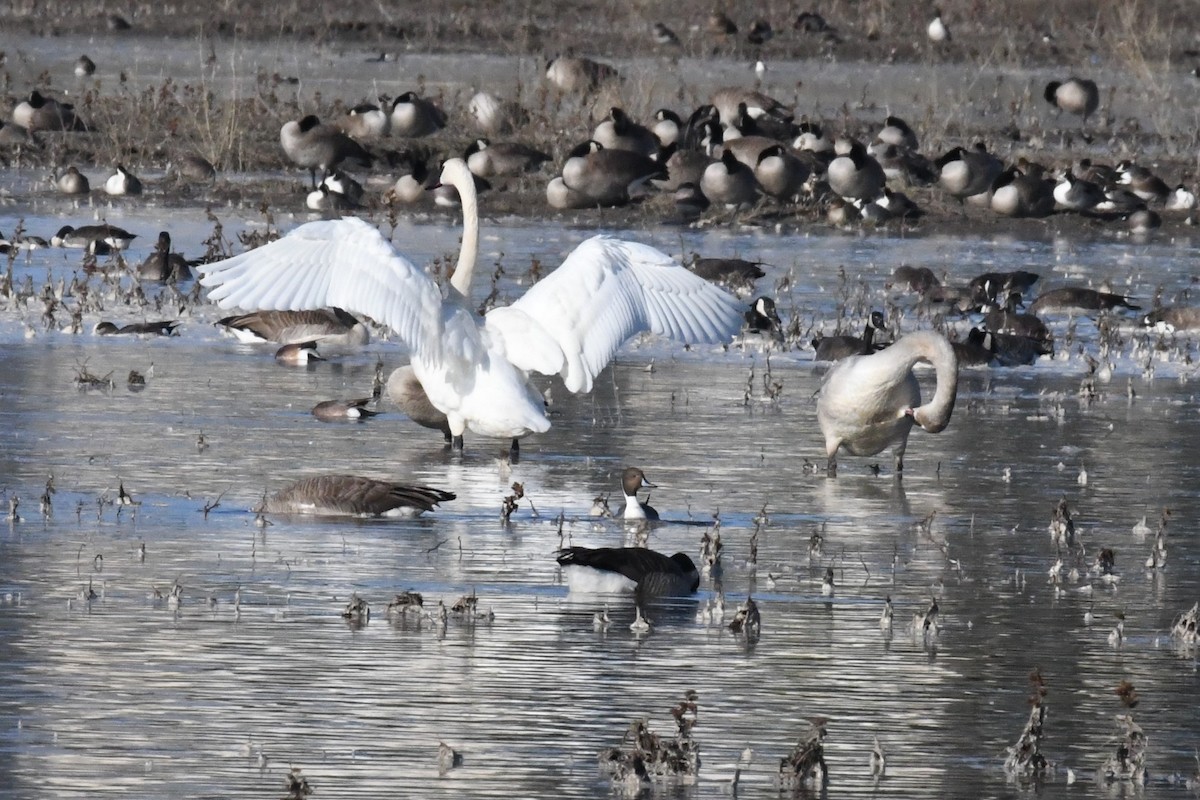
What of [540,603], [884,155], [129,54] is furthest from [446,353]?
[129,54]

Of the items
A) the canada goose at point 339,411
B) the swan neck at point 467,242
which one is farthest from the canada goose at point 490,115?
the canada goose at point 339,411

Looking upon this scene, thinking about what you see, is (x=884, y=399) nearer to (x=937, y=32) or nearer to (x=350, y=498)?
(x=350, y=498)

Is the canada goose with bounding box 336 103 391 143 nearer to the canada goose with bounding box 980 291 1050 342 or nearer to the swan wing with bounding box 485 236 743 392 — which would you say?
the canada goose with bounding box 980 291 1050 342

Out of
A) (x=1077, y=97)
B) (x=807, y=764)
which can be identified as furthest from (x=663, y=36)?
(x=807, y=764)

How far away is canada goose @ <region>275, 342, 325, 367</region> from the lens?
46.7ft

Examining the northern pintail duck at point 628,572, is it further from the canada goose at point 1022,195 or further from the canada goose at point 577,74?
the canada goose at point 577,74

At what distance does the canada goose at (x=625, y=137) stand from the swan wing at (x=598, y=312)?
13674 mm

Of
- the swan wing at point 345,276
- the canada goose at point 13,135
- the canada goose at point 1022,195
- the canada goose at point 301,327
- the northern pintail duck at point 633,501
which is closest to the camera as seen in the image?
the northern pintail duck at point 633,501

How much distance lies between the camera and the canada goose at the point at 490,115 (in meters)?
27.7

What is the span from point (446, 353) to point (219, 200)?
38.8 feet

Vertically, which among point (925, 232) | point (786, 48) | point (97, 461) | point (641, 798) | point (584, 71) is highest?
point (786, 48)

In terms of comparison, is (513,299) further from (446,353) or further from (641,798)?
(641,798)

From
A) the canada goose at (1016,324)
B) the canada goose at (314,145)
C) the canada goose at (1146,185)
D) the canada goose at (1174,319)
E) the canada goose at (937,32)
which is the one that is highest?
the canada goose at (937,32)

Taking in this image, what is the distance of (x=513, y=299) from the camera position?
16.6m
